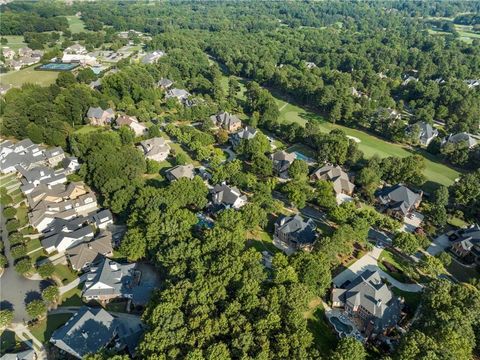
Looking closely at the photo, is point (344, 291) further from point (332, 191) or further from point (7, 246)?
point (7, 246)

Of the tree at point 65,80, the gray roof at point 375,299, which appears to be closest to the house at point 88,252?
the gray roof at point 375,299

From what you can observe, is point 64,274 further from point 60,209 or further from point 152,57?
point 152,57

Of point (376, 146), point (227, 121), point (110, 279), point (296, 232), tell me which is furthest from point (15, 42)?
point (296, 232)

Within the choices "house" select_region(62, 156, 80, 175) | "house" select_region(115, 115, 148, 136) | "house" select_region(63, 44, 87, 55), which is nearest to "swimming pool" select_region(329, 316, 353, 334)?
"house" select_region(62, 156, 80, 175)

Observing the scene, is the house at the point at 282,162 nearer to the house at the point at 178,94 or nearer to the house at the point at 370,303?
the house at the point at 370,303

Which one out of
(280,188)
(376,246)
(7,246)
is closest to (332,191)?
(280,188)

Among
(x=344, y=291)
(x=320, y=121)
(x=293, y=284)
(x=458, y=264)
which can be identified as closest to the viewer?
(x=293, y=284)

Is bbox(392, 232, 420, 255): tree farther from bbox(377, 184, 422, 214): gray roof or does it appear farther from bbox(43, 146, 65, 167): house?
bbox(43, 146, 65, 167): house
